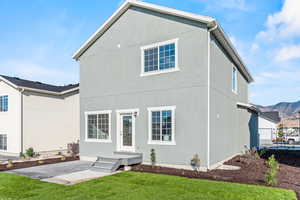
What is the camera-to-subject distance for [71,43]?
56.4 feet

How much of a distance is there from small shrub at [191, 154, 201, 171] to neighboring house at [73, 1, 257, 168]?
19 cm

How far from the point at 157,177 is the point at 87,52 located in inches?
358

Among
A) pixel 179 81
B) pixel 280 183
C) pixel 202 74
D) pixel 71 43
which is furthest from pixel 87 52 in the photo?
pixel 280 183

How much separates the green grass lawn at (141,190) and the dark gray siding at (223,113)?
2714 mm

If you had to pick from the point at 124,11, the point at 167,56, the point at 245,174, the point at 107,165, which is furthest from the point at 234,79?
the point at 107,165

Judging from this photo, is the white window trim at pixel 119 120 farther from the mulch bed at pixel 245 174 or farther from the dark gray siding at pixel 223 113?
the dark gray siding at pixel 223 113

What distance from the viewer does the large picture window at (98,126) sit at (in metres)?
12.1

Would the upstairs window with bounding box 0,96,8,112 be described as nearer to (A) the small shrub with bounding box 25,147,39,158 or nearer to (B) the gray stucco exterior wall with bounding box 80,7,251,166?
(A) the small shrub with bounding box 25,147,39,158

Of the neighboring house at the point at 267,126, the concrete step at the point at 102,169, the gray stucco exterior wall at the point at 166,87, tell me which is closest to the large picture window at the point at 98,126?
the gray stucco exterior wall at the point at 166,87

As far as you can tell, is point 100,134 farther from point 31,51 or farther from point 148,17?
point 31,51

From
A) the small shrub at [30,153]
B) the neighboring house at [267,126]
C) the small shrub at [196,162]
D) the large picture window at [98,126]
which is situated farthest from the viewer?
the neighboring house at [267,126]

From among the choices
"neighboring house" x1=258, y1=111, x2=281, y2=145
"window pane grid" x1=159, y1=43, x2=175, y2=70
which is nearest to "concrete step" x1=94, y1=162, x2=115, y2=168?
"window pane grid" x1=159, y1=43, x2=175, y2=70

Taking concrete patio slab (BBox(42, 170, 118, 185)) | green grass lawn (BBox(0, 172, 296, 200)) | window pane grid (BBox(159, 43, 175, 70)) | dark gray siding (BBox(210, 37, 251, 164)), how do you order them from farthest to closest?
window pane grid (BBox(159, 43, 175, 70))
dark gray siding (BBox(210, 37, 251, 164))
concrete patio slab (BBox(42, 170, 118, 185))
green grass lawn (BBox(0, 172, 296, 200))

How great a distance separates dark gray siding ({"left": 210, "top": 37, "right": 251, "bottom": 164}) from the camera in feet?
32.0
